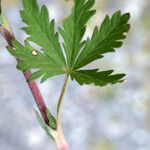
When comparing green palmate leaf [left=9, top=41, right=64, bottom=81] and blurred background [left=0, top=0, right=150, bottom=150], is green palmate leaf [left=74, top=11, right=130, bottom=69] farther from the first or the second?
blurred background [left=0, top=0, right=150, bottom=150]

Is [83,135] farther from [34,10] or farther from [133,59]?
[34,10]

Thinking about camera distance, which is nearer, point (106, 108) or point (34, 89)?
point (34, 89)

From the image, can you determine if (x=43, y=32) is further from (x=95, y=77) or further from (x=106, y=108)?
(x=106, y=108)

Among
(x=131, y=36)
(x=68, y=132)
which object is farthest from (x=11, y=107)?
(x=131, y=36)

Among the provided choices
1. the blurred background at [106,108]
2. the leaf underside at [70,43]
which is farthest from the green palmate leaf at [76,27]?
the blurred background at [106,108]

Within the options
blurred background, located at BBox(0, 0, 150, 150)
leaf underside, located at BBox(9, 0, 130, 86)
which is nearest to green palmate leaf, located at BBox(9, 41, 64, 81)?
leaf underside, located at BBox(9, 0, 130, 86)

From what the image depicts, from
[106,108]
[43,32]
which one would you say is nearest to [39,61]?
[43,32]
